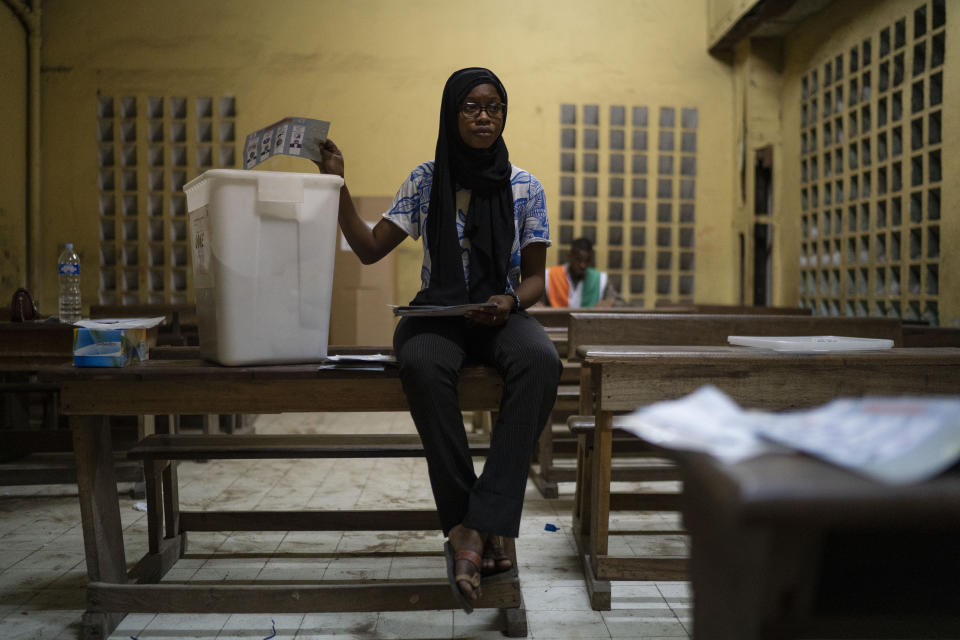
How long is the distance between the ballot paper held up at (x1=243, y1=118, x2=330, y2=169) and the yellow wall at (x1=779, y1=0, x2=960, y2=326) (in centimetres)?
326

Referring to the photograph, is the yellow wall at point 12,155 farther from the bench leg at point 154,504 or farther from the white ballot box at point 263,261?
the white ballot box at point 263,261

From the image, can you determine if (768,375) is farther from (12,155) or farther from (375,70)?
(12,155)

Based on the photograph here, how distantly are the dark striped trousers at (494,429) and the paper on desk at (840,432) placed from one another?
97 cm

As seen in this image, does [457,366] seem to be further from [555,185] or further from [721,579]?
[555,185]

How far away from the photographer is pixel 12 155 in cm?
573

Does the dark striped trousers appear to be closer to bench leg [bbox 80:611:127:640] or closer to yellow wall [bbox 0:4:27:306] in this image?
bench leg [bbox 80:611:127:640]

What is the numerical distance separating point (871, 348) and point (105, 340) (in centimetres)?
190

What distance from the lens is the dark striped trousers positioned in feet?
5.72

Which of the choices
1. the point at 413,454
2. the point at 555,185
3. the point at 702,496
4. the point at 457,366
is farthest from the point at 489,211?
the point at 555,185

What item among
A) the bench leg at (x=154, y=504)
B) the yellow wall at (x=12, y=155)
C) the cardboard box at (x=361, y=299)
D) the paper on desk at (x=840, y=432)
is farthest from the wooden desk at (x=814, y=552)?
the yellow wall at (x=12, y=155)

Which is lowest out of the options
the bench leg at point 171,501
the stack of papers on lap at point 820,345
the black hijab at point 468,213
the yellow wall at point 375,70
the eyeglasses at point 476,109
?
the bench leg at point 171,501

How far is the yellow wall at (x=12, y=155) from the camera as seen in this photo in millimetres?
5605

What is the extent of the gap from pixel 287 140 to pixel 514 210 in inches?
25.1

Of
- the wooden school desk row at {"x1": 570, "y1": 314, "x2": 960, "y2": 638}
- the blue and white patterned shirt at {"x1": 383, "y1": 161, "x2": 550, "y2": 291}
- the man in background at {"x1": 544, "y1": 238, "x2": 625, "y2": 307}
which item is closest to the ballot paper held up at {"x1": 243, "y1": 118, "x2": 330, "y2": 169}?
the blue and white patterned shirt at {"x1": 383, "y1": 161, "x2": 550, "y2": 291}
